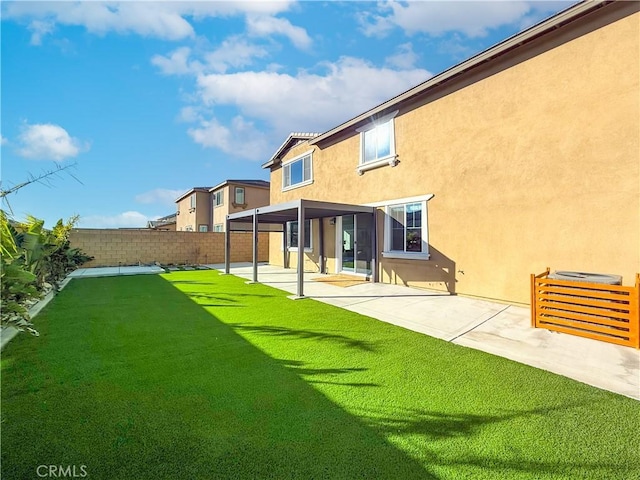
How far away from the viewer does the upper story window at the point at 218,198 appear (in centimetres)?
2583

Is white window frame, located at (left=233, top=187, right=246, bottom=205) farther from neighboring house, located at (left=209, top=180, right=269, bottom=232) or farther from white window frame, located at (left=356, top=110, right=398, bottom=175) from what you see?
white window frame, located at (left=356, top=110, right=398, bottom=175)

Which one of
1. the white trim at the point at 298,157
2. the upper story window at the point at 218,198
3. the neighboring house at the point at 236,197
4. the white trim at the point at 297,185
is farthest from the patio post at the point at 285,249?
the upper story window at the point at 218,198

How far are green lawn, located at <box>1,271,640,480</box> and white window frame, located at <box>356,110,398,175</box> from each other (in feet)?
22.0

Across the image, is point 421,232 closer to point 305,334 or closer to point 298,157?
point 305,334

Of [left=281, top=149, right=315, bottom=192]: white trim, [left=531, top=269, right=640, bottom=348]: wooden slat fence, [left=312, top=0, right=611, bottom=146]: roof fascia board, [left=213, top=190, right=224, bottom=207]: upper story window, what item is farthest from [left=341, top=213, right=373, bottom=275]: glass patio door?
[left=213, top=190, right=224, bottom=207]: upper story window

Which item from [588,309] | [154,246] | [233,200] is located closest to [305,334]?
[588,309]

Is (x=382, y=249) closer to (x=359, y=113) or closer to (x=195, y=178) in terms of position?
(x=359, y=113)

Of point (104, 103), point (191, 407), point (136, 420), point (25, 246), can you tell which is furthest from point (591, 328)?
point (104, 103)

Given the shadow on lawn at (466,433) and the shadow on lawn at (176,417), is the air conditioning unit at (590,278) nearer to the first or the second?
the shadow on lawn at (466,433)

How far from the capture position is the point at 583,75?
6.04m

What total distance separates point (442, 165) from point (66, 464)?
30.0 feet

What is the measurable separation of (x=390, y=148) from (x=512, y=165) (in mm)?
4009

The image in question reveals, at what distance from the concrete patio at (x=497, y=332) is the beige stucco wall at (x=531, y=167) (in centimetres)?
105

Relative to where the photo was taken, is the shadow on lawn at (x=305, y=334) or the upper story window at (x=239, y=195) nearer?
the shadow on lawn at (x=305, y=334)
